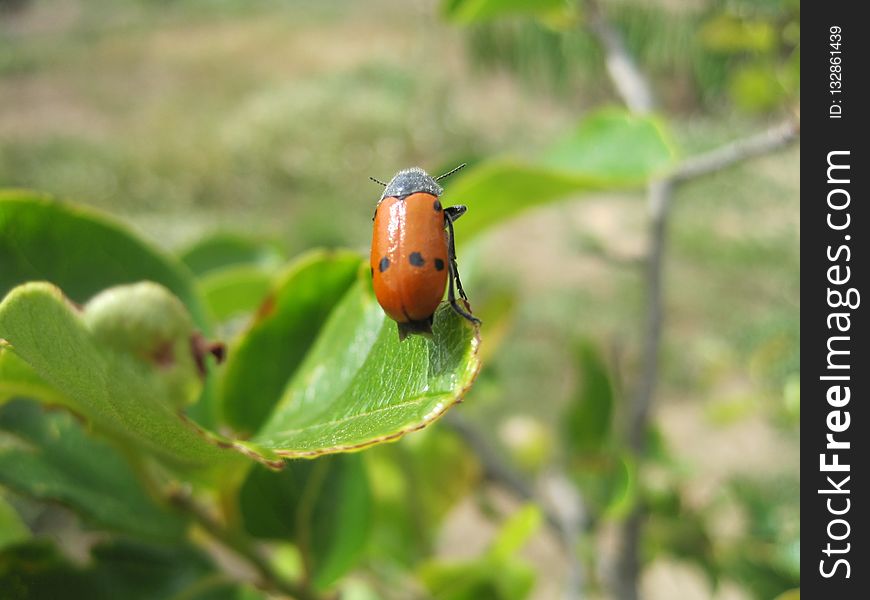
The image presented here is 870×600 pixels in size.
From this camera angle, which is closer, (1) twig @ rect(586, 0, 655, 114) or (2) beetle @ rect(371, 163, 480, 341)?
(2) beetle @ rect(371, 163, 480, 341)

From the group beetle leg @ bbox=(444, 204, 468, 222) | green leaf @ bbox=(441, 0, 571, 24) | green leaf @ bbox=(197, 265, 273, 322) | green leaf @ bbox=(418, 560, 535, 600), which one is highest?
green leaf @ bbox=(441, 0, 571, 24)

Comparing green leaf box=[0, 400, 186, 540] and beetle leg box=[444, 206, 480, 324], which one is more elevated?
beetle leg box=[444, 206, 480, 324]

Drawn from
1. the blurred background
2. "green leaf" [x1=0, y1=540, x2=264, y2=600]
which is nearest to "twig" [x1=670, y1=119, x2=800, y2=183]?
the blurred background

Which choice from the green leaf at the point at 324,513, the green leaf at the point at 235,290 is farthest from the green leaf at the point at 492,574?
the green leaf at the point at 235,290

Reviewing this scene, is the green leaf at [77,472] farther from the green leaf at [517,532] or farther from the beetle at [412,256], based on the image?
the green leaf at [517,532]

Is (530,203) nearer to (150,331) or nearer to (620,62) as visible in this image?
(150,331)

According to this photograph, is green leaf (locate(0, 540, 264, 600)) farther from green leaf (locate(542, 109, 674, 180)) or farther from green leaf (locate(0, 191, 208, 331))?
green leaf (locate(542, 109, 674, 180))

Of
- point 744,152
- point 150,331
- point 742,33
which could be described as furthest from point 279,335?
point 742,33
